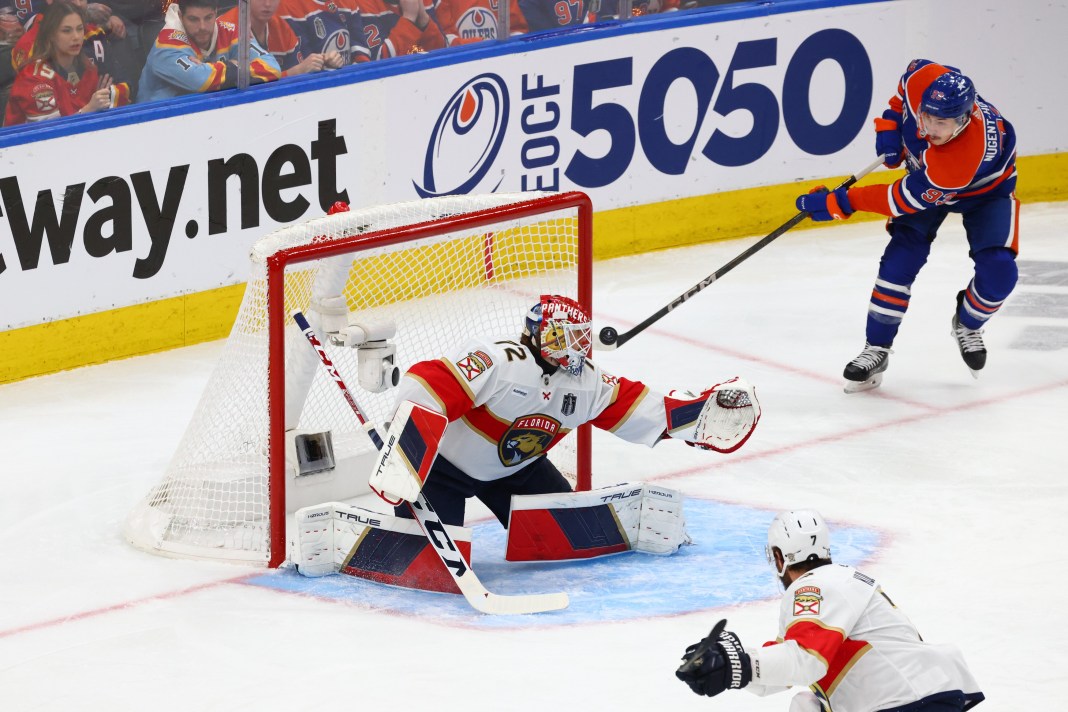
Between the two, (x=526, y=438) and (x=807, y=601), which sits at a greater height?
(x=526, y=438)

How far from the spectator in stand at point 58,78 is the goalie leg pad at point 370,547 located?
2.21m

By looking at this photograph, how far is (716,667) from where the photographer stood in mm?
2816

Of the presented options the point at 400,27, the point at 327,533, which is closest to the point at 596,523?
the point at 327,533

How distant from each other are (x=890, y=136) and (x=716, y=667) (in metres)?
3.46

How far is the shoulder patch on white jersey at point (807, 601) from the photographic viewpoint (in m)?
2.94

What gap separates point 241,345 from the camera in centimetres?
466

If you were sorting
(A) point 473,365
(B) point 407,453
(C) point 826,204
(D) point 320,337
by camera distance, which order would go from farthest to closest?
(C) point 826,204 → (D) point 320,337 → (A) point 473,365 → (B) point 407,453

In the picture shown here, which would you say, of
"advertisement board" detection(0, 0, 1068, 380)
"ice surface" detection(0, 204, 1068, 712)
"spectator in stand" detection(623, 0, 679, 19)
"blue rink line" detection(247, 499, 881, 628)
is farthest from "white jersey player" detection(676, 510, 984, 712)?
"spectator in stand" detection(623, 0, 679, 19)

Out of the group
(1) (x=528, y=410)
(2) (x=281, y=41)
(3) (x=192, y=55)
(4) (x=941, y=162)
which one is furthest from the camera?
(2) (x=281, y=41)

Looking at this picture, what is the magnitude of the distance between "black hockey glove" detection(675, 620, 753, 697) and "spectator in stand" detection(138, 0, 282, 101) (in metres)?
3.93

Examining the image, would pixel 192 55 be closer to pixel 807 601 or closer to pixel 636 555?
pixel 636 555

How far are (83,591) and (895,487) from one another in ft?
7.69

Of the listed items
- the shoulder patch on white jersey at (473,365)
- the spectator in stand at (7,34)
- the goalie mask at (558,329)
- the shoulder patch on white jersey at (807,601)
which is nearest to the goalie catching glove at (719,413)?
the goalie mask at (558,329)

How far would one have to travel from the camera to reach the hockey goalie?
423 cm
